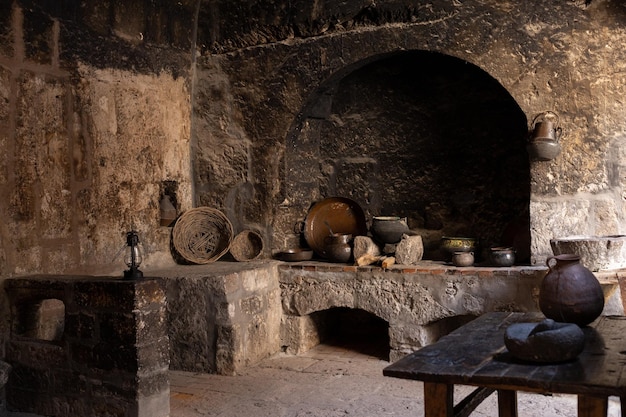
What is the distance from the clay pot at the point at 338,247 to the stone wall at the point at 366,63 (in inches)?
15.4

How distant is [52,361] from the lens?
3381 mm

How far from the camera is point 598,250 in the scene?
11.3 feet

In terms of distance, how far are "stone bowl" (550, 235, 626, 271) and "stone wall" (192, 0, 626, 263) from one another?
31cm

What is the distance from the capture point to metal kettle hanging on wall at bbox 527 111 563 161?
371 centimetres

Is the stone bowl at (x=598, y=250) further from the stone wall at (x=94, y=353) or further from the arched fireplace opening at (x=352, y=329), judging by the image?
the stone wall at (x=94, y=353)

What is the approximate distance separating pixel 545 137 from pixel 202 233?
2401 millimetres

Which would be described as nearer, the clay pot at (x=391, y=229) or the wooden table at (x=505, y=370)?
the wooden table at (x=505, y=370)

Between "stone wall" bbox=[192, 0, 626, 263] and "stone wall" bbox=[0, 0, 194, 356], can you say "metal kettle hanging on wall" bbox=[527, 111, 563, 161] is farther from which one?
"stone wall" bbox=[0, 0, 194, 356]

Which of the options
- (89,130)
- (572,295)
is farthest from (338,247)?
(572,295)

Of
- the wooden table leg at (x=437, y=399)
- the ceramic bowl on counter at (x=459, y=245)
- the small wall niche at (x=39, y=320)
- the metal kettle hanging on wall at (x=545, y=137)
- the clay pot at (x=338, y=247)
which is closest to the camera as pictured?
the wooden table leg at (x=437, y=399)

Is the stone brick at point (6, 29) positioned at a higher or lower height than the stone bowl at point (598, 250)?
higher

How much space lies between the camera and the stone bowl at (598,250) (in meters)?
3.43

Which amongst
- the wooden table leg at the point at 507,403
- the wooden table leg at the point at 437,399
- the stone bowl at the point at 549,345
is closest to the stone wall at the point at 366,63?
the wooden table leg at the point at 507,403

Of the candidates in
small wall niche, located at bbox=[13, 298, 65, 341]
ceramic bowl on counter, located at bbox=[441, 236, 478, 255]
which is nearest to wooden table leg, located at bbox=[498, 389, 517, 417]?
ceramic bowl on counter, located at bbox=[441, 236, 478, 255]
